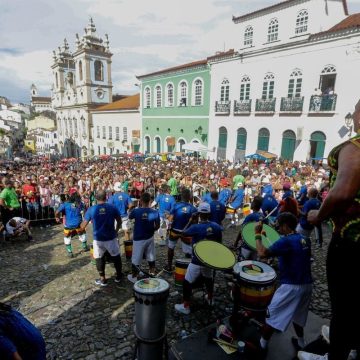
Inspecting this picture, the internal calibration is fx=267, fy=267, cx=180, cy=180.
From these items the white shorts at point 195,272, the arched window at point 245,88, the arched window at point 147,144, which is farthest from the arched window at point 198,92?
the white shorts at point 195,272

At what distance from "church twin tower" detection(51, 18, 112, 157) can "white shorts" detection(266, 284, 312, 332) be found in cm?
5075

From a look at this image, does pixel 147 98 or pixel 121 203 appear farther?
pixel 147 98

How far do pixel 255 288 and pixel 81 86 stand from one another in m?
52.6

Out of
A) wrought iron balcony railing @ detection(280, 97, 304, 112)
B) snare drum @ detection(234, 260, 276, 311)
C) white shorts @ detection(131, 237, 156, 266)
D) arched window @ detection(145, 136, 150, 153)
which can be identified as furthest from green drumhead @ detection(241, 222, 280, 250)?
arched window @ detection(145, 136, 150, 153)

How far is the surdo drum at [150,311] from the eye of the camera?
11.3 ft

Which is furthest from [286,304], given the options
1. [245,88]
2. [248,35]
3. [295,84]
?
[248,35]

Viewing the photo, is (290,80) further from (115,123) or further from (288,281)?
(115,123)

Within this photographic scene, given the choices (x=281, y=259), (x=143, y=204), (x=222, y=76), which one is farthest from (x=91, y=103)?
(x=281, y=259)

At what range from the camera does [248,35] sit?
23.3 metres

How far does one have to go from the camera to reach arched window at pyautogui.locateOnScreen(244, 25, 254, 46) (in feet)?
75.6

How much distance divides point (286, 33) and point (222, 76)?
644 centimetres

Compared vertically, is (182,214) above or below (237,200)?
above

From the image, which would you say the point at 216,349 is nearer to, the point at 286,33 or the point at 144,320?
the point at 144,320

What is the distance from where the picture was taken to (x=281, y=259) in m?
3.75
